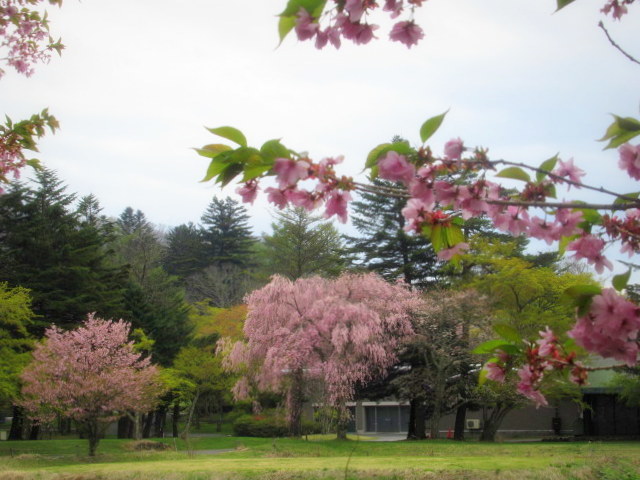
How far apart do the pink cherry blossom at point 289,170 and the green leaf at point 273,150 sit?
0.04 ft

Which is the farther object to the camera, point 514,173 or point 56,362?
point 56,362

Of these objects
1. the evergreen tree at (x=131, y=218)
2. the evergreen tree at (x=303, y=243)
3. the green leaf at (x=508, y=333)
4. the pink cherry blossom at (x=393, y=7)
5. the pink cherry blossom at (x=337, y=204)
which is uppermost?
the evergreen tree at (x=131, y=218)

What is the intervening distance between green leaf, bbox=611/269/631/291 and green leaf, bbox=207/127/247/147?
0.81 metres

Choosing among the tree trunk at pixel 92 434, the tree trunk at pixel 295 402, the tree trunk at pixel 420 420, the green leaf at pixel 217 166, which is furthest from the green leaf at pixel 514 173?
the tree trunk at pixel 420 420

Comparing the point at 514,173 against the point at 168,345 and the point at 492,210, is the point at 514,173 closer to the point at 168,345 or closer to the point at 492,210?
the point at 492,210

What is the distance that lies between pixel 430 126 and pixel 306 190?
331mm

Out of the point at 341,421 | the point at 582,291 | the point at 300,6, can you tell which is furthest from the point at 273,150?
the point at 341,421

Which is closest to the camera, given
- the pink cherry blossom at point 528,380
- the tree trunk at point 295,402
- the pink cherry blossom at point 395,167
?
the pink cherry blossom at point 395,167

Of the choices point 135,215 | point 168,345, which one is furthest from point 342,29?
point 135,215

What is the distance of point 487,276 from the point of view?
18.8 metres

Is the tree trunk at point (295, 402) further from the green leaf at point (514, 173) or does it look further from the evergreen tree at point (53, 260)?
the green leaf at point (514, 173)

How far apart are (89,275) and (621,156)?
2349 centimetres

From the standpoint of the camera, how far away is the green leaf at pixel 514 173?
4.66 feet

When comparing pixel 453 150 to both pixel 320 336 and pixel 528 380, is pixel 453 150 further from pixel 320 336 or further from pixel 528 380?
pixel 320 336
